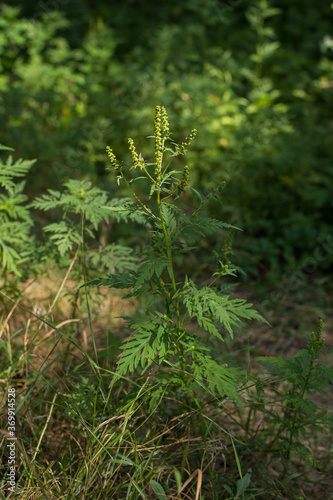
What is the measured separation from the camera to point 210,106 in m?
4.68

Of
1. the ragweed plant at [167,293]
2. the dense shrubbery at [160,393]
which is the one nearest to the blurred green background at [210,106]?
the dense shrubbery at [160,393]

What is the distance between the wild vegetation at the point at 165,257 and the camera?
6.11 feet

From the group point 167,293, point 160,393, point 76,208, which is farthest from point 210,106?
point 160,393

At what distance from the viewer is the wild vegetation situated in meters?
1.86

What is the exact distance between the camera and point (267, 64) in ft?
19.9

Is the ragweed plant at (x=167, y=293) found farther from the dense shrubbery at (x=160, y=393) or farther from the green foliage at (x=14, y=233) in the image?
the green foliage at (x=14, y=233)

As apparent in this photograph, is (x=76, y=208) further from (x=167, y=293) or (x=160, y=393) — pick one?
(x=160, y=393)

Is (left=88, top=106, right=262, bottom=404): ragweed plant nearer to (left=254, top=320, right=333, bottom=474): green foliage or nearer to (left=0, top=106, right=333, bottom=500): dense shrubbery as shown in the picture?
(left=0, top=106, right=333, bottom=500): dense shrubbery

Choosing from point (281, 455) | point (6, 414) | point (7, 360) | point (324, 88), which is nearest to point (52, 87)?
point (324, 88)

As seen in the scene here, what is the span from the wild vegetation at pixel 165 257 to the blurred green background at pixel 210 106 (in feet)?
0.08

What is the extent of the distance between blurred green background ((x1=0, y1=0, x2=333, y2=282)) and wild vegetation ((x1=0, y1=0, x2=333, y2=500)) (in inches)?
0.9

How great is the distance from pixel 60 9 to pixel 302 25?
342 cm

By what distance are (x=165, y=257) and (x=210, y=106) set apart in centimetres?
325

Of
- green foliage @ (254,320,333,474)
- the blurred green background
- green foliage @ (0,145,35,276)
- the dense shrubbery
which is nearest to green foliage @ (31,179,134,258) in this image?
the dense shrubbery
